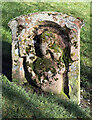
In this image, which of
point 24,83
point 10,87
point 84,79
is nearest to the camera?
point 10,87

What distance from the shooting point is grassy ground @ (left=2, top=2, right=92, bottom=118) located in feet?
12.9

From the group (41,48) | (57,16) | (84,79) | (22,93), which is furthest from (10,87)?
(84,79)

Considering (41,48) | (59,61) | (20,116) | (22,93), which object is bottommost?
(20,116)

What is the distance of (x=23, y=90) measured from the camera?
15.0ft

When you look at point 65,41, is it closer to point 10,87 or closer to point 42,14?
point 42,14

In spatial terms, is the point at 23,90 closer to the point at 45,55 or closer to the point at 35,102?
the point at 35,102

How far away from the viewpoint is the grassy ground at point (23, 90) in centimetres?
394

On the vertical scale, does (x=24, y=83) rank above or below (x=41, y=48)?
below

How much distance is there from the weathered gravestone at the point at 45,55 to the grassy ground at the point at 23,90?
400 mm

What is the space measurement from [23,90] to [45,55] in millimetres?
1031

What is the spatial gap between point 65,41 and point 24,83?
151 cm

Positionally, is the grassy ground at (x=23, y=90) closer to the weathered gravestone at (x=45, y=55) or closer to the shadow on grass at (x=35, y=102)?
the shadow on grass at (x=35, y=102)

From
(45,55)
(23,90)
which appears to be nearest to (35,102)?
(23,90)

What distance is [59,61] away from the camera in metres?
4.72
